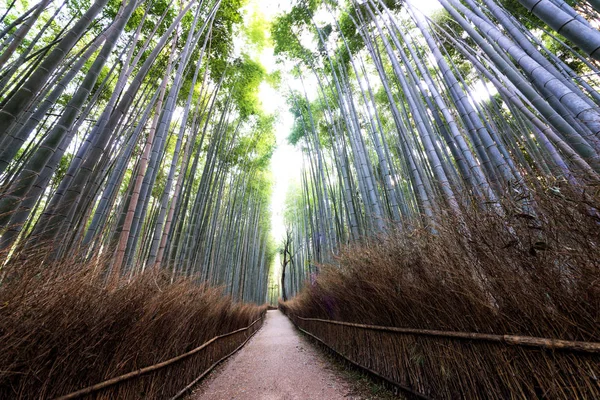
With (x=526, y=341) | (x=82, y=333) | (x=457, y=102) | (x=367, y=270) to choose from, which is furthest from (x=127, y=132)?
(x=526, y=341)

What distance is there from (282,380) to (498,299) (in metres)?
2.67

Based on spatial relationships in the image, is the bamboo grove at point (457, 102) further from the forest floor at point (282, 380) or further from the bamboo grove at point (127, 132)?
the bamboo grove at point (127, 132)

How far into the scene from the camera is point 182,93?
4926 millimetres

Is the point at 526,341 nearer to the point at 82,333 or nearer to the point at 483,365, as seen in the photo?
the point at 483,365

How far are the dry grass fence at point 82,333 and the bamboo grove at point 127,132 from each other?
0.18 metres

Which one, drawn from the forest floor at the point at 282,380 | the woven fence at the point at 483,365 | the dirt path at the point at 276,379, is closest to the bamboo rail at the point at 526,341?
the woven fence at the point at 483,365

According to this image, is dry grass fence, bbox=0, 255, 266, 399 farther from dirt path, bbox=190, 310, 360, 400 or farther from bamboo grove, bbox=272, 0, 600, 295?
bamboo grove, bbox=272, 0, 600, 295

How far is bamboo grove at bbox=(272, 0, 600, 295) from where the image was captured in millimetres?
1328

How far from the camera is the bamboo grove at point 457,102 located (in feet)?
4.36

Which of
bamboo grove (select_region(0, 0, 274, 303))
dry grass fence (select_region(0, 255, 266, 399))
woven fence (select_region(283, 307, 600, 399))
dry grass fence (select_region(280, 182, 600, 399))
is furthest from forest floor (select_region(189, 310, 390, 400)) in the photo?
bamboo grove (select_region(0, 0, 274, 303))

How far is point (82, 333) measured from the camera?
3.59ft

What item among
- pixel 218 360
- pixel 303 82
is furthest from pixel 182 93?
pixel 218 360

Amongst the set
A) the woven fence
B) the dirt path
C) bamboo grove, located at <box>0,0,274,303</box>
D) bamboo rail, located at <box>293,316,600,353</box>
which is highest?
bamboo grove, located at <box>0,0,274,303</box>

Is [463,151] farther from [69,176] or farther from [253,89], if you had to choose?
[253,89]
